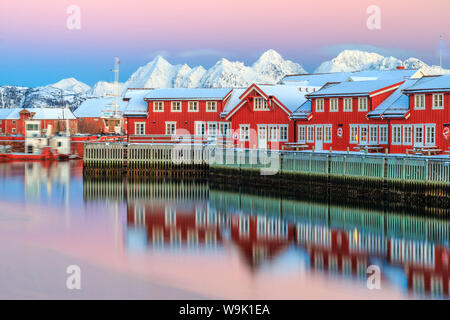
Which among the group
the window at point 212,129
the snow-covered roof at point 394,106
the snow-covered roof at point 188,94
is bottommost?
the window at point 212,129

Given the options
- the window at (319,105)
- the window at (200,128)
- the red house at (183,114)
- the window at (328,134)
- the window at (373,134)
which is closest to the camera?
the window at (373,134)

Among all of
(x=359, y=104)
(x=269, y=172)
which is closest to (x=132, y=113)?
(x=269, y=172)

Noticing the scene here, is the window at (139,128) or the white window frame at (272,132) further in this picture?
the window at (139,128)

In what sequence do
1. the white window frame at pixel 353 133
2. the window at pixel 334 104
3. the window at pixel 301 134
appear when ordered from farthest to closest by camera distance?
1. the window at pixel 301 134
2. the window at pixel 334 104
3. the white window frame at pixel 353 133

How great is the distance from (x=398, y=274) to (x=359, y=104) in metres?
23.9

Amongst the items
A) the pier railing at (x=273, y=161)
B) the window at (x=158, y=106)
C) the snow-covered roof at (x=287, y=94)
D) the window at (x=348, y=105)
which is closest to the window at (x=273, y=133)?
the snow-covered roof at (x=287, y=94)

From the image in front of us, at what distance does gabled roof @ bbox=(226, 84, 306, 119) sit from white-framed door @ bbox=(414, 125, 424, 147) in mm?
12077

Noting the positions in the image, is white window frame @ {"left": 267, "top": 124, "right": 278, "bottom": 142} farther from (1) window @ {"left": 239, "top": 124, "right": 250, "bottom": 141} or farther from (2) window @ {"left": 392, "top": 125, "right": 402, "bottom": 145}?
(2) window @ {"left": 392, "top": 125, "right": 402, "bottom": 145}

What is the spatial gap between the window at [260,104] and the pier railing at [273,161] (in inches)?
174

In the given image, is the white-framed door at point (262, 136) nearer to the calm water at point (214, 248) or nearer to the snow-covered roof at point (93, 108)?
the calm water at point (214, 248)

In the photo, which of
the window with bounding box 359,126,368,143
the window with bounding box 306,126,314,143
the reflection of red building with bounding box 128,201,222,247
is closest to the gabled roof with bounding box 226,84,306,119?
the window with bounding box 306,126,314,143

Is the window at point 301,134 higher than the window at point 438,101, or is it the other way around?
the window at point 438,101

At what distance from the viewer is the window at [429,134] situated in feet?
140

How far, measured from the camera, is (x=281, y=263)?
92.1 ft
